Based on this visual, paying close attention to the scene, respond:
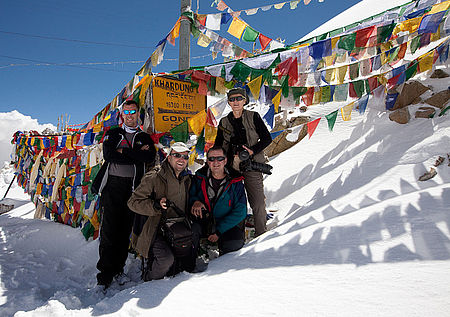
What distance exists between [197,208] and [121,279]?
1.54 m

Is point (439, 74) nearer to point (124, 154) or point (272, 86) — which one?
point (272, 86)

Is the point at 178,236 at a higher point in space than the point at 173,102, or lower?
lower

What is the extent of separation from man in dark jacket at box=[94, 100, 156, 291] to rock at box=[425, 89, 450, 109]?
5873mm

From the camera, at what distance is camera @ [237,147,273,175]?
3.13 meters

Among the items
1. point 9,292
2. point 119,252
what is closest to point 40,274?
point 9,292

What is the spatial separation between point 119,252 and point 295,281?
249 cm

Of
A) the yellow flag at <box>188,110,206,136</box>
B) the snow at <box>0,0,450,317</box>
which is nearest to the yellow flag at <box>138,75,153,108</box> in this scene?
the yellow flag at <box>188,110,206,136</box>

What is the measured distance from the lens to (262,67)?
427 cm

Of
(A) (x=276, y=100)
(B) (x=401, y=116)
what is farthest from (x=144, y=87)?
(B) (x=401, y=116)

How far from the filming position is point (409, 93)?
579 cm

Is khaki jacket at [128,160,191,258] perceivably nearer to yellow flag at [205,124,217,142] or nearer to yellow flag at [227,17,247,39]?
yellow flag at [205,124,217,142]

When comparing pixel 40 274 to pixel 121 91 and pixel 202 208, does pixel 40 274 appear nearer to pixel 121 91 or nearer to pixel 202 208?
pixel 202 208

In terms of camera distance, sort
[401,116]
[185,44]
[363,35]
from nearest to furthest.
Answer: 1. [363,35]
2. [185,44]
3. [401,116]

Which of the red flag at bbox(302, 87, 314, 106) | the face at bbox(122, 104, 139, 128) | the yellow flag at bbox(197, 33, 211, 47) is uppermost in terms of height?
the yellow flag at bbox(197, 33, 211, 47)
